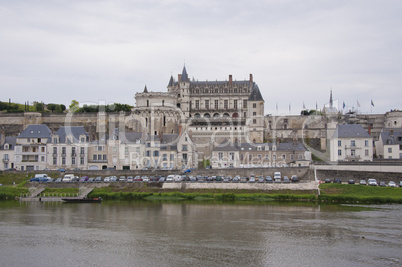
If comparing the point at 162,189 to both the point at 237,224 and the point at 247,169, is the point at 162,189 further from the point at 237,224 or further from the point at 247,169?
the point at 237,224

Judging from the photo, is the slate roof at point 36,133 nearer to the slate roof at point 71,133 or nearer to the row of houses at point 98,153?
the row of houses at point 98,153

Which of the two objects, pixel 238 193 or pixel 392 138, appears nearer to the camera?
pixel 238 193

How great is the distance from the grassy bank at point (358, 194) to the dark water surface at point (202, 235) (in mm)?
2055

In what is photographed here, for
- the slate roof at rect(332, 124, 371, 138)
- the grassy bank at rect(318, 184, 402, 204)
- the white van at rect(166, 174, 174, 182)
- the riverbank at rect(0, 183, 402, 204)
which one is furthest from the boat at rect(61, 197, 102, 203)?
the slate roof at rect(332, 124, 371, 138)

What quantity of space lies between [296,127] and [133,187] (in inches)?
1267

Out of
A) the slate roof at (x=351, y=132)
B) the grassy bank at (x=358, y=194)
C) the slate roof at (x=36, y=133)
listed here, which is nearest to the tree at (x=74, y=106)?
the slate roof at (x=36, y=133)

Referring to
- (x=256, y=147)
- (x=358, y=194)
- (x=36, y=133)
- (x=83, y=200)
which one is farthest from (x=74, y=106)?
(x=358, y=194)

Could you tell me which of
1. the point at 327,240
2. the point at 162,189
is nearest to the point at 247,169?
the point at 162,189

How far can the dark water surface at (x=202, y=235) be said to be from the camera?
1959 centimetres

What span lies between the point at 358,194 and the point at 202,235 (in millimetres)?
17697

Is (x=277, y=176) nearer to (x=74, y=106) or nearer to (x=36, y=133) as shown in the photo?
(x=36, y=133)

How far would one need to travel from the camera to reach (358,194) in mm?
36750

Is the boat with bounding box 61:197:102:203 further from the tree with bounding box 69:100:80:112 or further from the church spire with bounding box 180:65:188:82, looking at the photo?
the tree with bounding box 69:100:80:112

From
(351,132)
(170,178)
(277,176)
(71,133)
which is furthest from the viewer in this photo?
(71,133)
